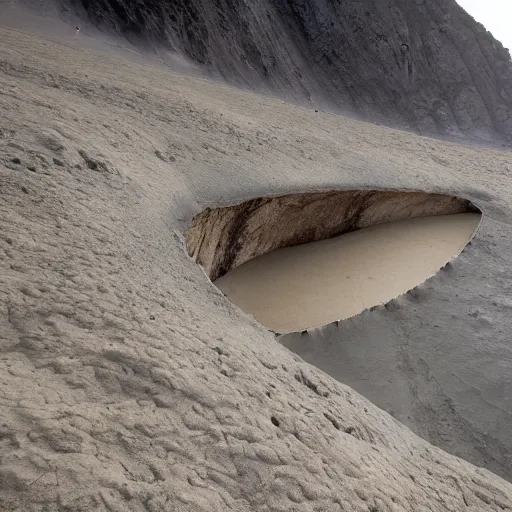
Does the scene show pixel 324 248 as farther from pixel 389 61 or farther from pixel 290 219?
pixel 389 61

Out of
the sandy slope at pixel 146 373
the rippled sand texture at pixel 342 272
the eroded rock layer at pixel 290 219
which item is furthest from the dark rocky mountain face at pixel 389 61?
the sandy slope at pixel 146 373

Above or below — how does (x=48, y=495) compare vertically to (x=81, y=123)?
below

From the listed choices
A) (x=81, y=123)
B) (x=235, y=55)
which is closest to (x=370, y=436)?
(x=81, y=123)

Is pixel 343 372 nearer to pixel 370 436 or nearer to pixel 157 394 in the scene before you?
pixel 370 436

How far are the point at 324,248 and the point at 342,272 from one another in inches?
21.8

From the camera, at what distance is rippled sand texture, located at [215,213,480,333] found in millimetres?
4551

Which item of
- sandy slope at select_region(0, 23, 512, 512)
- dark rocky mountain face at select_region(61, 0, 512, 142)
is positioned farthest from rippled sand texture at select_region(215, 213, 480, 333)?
dark rocky mountain face at select_region(61, 0, 512, 142)

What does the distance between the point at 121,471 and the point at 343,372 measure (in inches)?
91.2

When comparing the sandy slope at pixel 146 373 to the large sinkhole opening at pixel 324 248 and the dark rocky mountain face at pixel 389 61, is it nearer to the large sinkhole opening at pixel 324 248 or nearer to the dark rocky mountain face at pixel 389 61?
the large sinkhole opening at pixel 324 248

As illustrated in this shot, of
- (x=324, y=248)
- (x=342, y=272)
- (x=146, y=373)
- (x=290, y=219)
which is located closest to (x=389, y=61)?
(x=324, y=248)

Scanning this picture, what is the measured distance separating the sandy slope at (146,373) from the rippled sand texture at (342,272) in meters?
0.71

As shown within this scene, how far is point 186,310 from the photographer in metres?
2.42

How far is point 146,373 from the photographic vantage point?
1.81m

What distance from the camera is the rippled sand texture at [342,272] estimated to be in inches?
179
